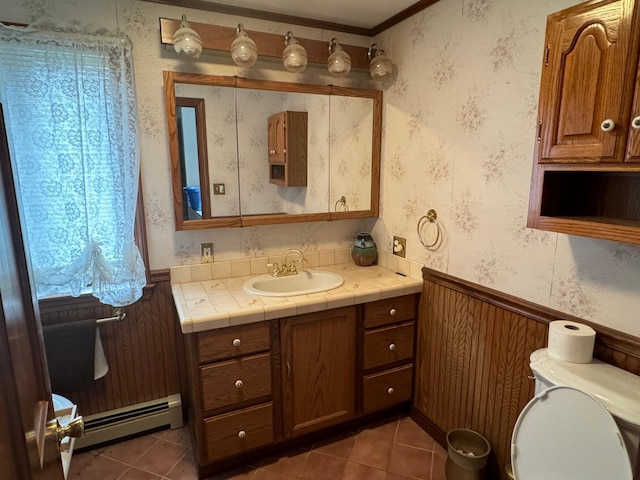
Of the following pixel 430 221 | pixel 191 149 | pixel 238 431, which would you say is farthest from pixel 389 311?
pixel 191 149

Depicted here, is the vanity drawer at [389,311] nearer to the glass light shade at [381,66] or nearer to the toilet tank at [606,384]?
the toilet tank at [606,384]

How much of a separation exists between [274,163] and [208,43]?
70cm

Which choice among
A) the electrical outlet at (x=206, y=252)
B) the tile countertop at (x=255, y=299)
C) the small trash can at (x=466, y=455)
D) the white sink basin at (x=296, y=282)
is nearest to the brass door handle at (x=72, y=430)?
the tile countertop at (x=255, y=299)

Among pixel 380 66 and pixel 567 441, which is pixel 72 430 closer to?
pixel 567 441

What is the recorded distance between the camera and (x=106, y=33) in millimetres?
1784

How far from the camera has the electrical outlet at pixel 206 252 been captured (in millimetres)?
2230

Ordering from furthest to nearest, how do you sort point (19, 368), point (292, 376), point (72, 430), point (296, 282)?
point (296, 282)
point (292, 376)
point (72, 430)
point (19, 368)

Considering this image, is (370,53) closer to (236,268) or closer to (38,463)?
(236,268)

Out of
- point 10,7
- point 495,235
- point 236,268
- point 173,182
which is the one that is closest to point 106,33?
point 10,7

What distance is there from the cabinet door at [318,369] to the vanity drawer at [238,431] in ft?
0.37

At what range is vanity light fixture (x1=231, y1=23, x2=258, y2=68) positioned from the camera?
194cm

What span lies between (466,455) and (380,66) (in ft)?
6.75

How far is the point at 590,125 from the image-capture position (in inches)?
44.1

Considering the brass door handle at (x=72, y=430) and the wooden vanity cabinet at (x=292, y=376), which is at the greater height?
the brass door handle at (x=72, y=430)
